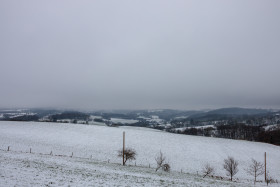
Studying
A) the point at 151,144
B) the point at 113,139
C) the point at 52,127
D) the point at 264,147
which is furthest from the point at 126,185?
the point at 264,147

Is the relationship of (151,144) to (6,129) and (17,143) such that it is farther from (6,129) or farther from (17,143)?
(6,129)

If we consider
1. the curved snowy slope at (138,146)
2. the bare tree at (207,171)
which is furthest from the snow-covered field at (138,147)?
the bare tree at (207,171)

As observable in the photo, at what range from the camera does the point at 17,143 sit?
48.2 m

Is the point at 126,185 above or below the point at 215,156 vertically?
above

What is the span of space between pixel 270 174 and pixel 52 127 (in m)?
77.0

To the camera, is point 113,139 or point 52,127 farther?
point 52,127

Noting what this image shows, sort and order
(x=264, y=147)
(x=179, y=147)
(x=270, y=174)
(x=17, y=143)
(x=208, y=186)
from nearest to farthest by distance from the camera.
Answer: (x=208, y=186), (x=270, y=174), (x=17, y=143), (x=179, y=147), (x=264, y=147)

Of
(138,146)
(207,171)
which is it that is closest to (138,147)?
(138,146)

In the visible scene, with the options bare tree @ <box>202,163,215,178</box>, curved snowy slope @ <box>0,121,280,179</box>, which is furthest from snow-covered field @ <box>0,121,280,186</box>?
bare tree @ <box>202,163,215,178</box>

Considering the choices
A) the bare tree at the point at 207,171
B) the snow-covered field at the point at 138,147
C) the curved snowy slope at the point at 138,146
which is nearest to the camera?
the bare tree at the point at 207,171

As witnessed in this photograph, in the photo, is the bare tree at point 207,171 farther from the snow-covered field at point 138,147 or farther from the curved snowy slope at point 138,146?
the curved snowy slope at point 138,146

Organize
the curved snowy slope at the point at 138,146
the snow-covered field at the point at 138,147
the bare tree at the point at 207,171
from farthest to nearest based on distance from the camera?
1. the curved snowy slope at the point at 138,146
2. the snow-covered field at the point at 138,147
3. the bare tree at the point at 207,171

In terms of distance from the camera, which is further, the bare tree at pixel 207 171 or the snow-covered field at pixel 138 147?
the snow-covered field at pixel 138 147

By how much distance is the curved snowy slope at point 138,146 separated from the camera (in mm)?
45938
